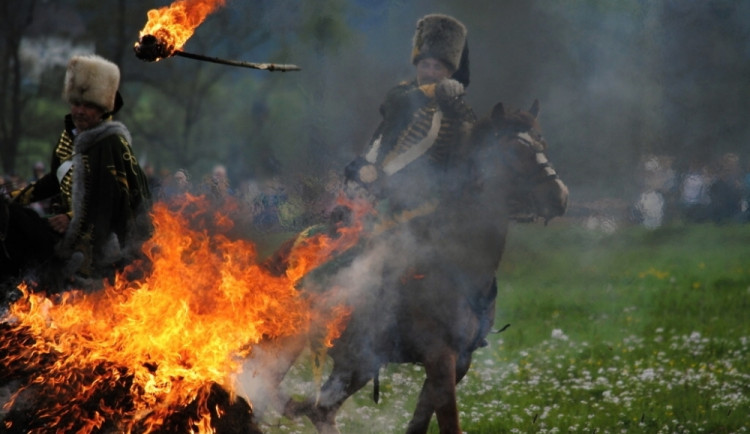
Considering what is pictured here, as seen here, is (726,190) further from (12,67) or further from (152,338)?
(12,67)

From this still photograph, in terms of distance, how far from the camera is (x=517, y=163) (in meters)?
6.93

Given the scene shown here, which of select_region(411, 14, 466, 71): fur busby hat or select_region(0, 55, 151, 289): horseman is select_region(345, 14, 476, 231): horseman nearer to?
select_region(411, 14, 466, 71): fur busby hat

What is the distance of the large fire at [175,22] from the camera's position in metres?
5.82

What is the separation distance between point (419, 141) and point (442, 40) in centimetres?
93

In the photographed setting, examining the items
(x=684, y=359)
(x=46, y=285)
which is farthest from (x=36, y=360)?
(x=684, y=359)

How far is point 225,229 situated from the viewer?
6961 millimetres

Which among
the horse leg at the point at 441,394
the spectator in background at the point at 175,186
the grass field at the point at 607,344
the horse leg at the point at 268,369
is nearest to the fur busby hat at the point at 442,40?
the spectator in background at the point at 175,186

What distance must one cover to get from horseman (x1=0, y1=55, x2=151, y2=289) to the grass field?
2.27m

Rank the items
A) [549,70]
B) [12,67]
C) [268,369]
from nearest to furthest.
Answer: [268,369] → [549,70] → [12,67]

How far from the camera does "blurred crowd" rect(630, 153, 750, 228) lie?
1182cm

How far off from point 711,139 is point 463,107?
6160mm

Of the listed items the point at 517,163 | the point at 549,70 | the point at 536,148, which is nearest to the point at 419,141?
the point at 517,163

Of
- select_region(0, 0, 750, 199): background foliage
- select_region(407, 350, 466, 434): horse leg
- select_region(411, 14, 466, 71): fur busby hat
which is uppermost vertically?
select_region(0, 0, 750, 199): background foliage

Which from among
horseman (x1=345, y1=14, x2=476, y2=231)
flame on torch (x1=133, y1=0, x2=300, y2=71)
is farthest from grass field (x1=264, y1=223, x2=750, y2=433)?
flame on torch (x1=133, y1=0, x2=300, y2=71)
